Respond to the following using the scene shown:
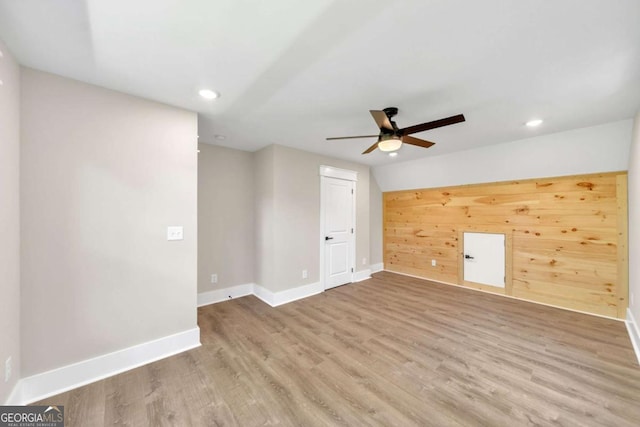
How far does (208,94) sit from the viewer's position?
2109 millimetres

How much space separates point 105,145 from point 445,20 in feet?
8.70

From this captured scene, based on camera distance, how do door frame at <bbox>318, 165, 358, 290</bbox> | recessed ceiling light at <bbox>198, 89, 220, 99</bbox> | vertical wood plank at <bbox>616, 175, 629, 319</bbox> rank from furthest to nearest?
door frame at <bbox>318, 165, 358, 290</bbox>, vertical wood plank at <bbox>616, 175, 629, 319</bbox>, recessed ceiling light at <bbox>198, 89, 220, 99</bbox>

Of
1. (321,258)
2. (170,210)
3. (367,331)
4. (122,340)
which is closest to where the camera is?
(122,340)

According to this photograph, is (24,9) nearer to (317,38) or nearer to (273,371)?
(317,38)

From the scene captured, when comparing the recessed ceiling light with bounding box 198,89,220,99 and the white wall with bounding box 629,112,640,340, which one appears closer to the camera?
the recessed ceiling light with bounding box 198,89,220,99

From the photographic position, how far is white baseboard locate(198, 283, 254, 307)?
353 centimetres

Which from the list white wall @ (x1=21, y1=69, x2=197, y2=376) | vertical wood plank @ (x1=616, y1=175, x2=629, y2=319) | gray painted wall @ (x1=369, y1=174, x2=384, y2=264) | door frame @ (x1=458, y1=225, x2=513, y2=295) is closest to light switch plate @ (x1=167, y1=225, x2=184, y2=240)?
white wall @ (x1=21, y1=69, x2=197, y2=376)

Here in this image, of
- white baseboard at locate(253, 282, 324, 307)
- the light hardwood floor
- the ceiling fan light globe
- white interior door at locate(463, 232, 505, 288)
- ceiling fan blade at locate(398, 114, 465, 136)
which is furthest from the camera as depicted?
white interior door at locate(463, 232, 505, 288)

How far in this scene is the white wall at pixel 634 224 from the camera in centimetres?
241

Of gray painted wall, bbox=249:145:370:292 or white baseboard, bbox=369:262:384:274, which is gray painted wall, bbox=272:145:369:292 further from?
white baseboard, bbox=369:262:384:274

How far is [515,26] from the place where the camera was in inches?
52.8

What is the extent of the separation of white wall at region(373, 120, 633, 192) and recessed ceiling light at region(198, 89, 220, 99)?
11.8ft

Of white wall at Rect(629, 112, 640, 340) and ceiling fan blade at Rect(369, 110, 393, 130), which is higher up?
ceiling fan blade at Rect(369, 110, 393, 130)

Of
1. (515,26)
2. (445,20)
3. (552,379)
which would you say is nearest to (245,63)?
(445,20)
